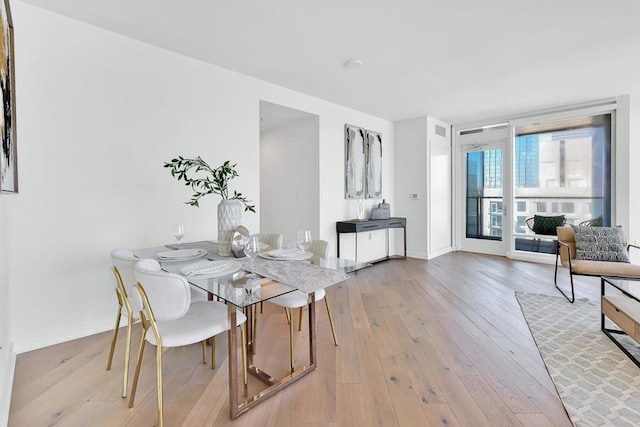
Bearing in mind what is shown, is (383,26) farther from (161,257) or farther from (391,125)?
(391,125)

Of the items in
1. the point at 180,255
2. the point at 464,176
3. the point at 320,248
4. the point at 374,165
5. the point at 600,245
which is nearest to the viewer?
the point at 180,255

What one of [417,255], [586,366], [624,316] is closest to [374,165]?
[417,255]

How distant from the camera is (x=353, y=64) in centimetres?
321

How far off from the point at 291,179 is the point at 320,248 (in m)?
2.66

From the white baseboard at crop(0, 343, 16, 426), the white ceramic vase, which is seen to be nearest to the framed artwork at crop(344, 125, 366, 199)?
the white ceramic vase

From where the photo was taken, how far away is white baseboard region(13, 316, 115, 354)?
2197 mm

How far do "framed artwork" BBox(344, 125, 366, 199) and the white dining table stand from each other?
2882 mm

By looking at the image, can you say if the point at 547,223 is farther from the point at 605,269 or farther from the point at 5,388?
the point at 5,388

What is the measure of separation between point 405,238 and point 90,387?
190 inches

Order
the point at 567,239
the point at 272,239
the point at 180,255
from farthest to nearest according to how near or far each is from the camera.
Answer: the point at 567,239
the point at 272,239
the point at 180,255

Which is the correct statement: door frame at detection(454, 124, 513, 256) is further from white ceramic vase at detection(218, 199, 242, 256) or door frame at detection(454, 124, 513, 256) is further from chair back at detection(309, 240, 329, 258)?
white ceramic vase at detection(218, 199, 242, 256)

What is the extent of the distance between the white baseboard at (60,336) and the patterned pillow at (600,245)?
495cm

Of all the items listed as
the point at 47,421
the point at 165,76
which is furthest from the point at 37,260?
the point at 165,76

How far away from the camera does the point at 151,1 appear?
2.21 meters
